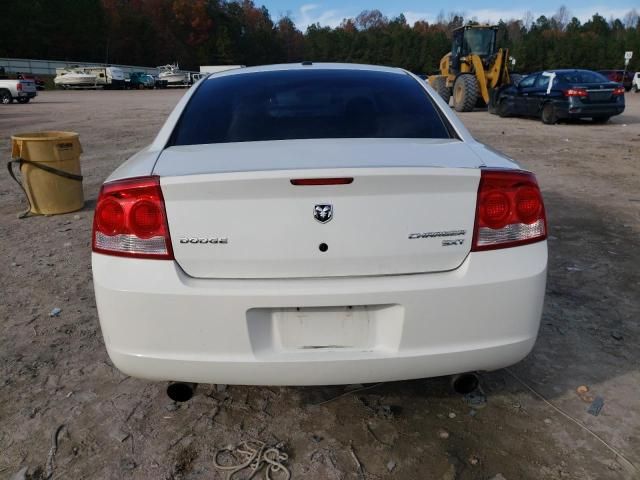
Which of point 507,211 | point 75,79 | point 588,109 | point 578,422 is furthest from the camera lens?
point 75,79

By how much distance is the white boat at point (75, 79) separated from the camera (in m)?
48.5

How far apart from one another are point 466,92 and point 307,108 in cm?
1732

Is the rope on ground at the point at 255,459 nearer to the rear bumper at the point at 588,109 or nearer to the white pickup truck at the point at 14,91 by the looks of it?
the rear bumper at the point at 588,109

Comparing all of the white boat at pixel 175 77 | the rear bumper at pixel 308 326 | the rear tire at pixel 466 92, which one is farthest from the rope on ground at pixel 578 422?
the white boat at pixel 175 77

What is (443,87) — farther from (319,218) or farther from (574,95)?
(319,218)

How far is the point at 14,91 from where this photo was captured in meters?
27.3

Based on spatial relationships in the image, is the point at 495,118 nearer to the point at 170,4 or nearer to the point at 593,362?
the point at 593,362

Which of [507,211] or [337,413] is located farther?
[337,413]

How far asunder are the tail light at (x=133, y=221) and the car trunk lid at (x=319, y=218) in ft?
0.16

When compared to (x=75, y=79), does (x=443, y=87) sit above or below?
below

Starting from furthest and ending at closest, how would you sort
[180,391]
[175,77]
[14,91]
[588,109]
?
[175,77] < [14,91] < [588,109] < [180,391]

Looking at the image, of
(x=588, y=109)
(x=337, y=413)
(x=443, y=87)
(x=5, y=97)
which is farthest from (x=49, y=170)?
(x=5, y=97)

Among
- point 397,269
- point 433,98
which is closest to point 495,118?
point 433,98

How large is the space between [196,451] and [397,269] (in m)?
1.21
